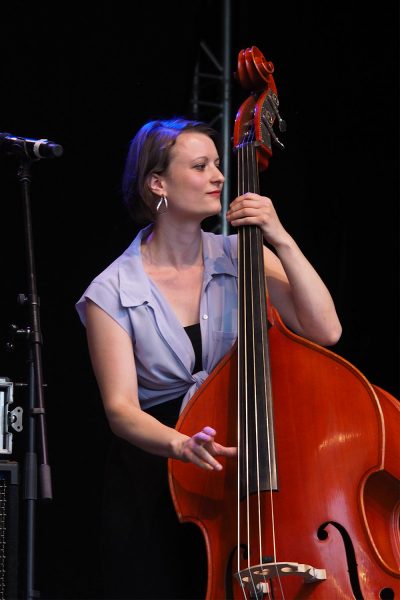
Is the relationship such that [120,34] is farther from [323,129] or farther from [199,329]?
[199,329]

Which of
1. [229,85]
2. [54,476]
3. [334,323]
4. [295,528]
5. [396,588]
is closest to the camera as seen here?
[396,588]

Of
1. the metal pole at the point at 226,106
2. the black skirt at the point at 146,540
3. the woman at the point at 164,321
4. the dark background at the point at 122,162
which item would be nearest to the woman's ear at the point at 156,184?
the woman at the point at 164,321

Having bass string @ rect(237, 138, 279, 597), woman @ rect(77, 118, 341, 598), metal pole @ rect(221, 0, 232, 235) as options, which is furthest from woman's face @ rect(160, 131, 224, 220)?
metal pole @ rect(221, 0, 232, 235)

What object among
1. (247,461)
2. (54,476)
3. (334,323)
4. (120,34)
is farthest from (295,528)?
(120,34)

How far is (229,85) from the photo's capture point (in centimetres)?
336

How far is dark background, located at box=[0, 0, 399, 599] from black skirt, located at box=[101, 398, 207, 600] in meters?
0.91

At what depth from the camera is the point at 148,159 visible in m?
2.34

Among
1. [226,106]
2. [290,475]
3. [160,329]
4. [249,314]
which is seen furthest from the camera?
[226,106]

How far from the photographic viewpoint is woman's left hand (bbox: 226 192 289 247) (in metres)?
2.02

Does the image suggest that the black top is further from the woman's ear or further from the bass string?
the woman's ear

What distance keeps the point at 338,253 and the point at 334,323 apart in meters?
1.32

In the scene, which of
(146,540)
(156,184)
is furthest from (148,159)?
(146,540)

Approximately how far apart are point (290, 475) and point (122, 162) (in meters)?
1.66

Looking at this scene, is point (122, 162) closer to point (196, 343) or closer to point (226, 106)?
→ point (226, 106)
